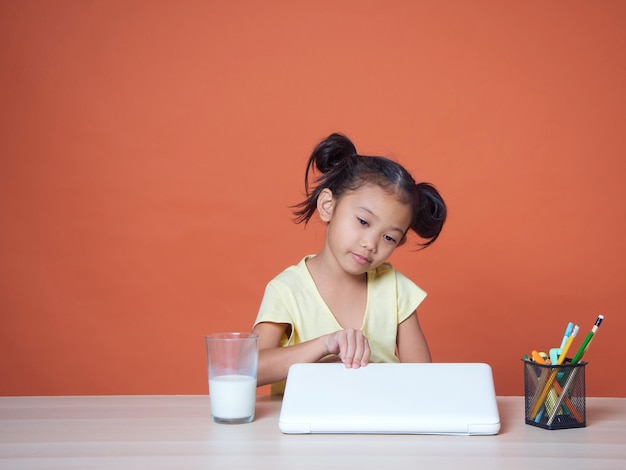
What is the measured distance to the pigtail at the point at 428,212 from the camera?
1.57 m

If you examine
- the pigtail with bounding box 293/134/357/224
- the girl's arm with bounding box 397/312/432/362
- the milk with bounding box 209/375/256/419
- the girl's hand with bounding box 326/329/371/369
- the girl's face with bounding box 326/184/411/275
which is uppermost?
the pigtail with bounding box 293/134/357/224

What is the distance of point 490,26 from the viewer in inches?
99.7

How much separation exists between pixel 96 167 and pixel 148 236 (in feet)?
0.92

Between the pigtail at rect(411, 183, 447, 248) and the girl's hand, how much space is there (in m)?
0.46

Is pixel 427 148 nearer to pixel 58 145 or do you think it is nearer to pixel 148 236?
pixel 148 236

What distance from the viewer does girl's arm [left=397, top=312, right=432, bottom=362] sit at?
1.59m

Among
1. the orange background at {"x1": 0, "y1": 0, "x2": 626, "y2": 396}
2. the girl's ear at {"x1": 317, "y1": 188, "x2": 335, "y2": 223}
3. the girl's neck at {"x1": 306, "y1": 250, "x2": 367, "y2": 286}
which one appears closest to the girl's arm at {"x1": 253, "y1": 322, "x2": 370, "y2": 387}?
the girl's neck at {"x1": 306, "y1": 250, "x2": 367, "y2": 286}

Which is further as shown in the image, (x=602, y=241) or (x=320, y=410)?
(x=602, y=241)

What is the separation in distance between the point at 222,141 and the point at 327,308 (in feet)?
3.77

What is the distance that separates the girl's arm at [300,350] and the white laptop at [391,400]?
0.04 m

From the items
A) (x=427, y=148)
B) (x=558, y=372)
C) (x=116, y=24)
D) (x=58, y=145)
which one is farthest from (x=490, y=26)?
(x=558, y=372)

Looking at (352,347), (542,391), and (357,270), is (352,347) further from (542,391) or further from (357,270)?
(357,270)

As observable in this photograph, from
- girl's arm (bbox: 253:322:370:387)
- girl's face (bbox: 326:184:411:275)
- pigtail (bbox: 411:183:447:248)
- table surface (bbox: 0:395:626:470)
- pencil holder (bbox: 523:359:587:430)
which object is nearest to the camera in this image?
table surface (bbox: 0:395:626:470)

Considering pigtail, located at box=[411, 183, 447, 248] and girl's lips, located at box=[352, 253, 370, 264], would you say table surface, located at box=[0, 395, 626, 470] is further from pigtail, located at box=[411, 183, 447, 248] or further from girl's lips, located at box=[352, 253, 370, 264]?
pigtail, located at box=[411, 183, 447, 248]
